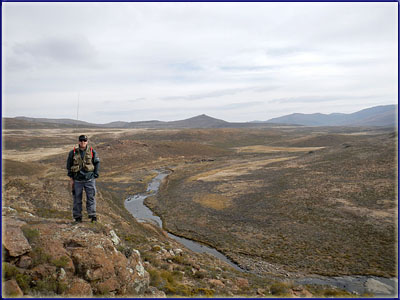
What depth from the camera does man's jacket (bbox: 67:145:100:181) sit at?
31.0 feet

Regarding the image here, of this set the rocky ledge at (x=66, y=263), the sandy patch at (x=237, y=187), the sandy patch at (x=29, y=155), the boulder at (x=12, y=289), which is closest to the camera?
the boulder at (x=12, y=289)

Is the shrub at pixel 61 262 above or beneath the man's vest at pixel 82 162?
beneath

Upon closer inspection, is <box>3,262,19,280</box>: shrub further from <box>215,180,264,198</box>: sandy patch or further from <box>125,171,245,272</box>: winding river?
<box>215,180,264,198</box>: sandy patch

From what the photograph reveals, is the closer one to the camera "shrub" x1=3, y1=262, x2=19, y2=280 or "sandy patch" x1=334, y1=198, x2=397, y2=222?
"shrub" x1=3, y1=262, x2=19, y2=280

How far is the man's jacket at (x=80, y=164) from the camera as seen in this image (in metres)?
9.44

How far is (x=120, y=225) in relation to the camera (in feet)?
60.4

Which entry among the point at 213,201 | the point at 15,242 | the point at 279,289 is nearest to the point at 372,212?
the point at 213,201

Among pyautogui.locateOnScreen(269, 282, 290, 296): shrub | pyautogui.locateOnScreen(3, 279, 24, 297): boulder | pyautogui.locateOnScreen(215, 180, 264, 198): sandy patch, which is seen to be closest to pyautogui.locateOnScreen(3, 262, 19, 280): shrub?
pyautogui.locateOnScreen(3, 279, 24, 297): boulder

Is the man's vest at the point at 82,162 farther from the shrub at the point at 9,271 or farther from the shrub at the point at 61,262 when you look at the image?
the shrub at the point at 9,271

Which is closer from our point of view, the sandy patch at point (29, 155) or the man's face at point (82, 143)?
the man's face at point (82, 143)

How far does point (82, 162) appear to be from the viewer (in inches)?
374

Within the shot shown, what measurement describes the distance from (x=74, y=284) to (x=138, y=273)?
2251mm

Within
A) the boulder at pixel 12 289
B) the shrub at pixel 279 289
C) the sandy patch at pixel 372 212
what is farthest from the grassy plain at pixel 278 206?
the boulder at pixel 12 289

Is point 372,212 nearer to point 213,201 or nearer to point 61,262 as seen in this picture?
point 213,201
